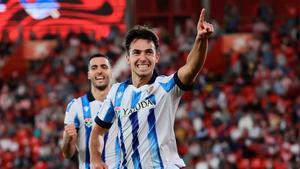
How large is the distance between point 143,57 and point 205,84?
1620cm

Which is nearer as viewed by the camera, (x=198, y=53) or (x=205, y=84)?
(x=198, y=53)

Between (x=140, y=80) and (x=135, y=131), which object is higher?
(x=140, y=80)

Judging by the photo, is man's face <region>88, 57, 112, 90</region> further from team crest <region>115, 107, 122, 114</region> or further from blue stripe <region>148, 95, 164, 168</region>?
blue stripe <region>148, 95, 164, 168</region>

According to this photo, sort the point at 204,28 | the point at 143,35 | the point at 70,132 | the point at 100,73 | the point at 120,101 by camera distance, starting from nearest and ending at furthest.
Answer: the point at 204,28, the point at 143,35, the point at 120,101, the point at 70,132, the point at 100,73

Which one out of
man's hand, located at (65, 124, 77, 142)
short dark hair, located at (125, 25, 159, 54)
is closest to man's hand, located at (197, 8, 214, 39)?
short dark hair, located at (125, 25, 159, 54)

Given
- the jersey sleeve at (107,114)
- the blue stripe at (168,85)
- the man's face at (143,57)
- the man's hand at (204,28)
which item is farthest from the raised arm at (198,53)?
the jersey sleeve at (107,114)

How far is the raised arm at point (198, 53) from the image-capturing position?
639cm

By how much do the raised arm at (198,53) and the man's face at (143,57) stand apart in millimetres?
319

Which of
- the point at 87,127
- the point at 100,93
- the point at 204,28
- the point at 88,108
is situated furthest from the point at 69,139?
the point at 204,28

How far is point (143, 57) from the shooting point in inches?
274

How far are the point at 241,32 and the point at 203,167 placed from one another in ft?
25.1

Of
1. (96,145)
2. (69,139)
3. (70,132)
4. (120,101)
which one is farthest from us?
(69,139)

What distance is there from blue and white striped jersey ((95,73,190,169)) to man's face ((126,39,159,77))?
12 centimetres

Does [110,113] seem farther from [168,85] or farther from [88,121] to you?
[88,121]
